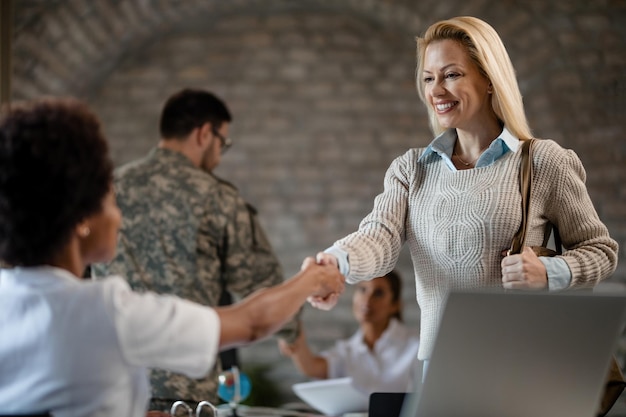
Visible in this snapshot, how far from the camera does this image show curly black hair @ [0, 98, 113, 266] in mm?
1324

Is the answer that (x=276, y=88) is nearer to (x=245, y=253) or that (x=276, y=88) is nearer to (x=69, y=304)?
(x=245, y=253)

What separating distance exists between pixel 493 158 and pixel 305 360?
284cm

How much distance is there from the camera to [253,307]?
1.45 meters

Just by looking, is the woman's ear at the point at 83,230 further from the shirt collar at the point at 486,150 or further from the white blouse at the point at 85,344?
the shirt collar at the point at 486,150

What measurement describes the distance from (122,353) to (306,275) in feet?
1.60

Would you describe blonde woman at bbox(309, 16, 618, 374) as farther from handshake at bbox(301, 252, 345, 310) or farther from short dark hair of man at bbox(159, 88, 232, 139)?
short dark hair of man at bbox(159, 88, 232, 139)

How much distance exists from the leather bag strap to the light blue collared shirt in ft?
0.09

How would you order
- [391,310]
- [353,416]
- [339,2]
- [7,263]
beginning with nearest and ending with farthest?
1. [7,263]
2. [353,416]
3. [391,310]
4. [339,2]

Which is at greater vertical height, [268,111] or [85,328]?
[268,111]

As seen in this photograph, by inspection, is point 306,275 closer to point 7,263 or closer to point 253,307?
point 253,307

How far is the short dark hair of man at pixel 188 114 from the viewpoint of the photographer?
3502mm

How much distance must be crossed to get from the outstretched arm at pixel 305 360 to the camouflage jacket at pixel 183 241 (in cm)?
135

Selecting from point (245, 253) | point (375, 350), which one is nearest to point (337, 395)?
point (245, 253)

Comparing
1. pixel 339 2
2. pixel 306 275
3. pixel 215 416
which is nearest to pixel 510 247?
pixel 306 275
